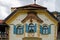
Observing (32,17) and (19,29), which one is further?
(19,29)

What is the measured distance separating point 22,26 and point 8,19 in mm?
1872

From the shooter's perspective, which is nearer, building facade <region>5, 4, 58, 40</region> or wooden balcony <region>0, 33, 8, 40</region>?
building facade <region>5, 4, 58, 40</region>

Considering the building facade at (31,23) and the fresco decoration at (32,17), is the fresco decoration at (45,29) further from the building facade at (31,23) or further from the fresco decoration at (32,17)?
the fresco decoration at (32,17)

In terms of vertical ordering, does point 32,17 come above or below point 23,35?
above

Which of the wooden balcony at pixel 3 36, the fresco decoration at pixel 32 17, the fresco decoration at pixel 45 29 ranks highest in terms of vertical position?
the fresco decoration at pixel 32 17

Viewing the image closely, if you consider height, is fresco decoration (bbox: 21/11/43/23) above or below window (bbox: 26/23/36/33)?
above

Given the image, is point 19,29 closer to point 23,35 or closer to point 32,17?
point 23,35

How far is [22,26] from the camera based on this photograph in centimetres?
3092

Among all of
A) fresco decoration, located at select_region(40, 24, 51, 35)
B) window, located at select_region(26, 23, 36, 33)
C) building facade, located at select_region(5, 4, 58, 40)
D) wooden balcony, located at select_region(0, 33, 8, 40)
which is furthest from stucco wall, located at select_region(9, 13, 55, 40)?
window, located at select_region(26, 23, 36, 33)

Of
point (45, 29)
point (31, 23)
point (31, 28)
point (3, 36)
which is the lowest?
point (3, 36)

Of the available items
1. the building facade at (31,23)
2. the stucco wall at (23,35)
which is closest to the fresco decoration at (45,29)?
the building facade at (31,23)

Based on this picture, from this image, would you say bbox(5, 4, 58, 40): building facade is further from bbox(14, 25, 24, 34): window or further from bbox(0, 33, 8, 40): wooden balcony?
bbox(0, 33, 8, 40): wooden balcony

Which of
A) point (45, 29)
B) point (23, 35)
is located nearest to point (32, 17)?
point (45, 29)

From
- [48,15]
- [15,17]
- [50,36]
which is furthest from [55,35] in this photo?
[15,17]
